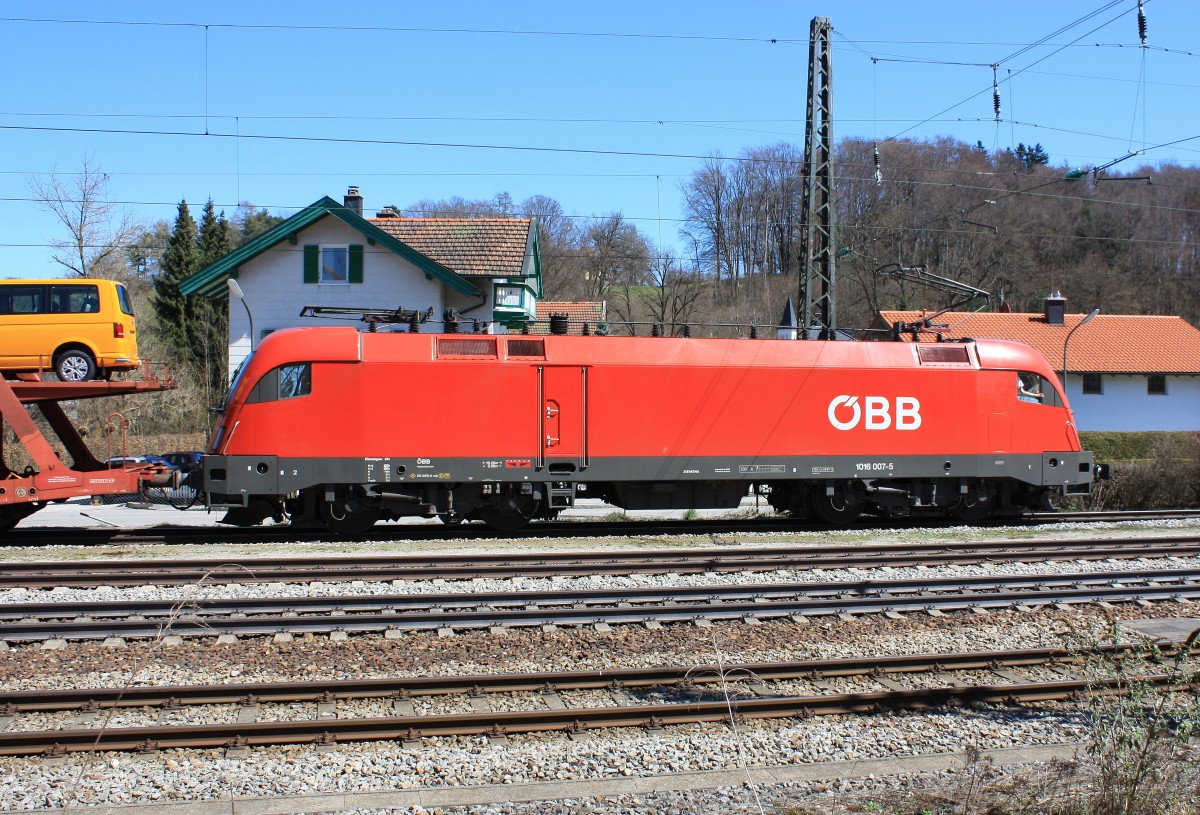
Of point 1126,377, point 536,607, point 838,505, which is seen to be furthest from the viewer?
point 1126,377

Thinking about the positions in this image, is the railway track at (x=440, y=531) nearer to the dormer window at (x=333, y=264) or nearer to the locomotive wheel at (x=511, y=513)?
the locomotive wheel at (x=511, y=513)

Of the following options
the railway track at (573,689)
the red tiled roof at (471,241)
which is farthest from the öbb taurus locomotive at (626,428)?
the red tiled roof at (471,241)

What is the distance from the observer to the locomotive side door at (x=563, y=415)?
49.8ft

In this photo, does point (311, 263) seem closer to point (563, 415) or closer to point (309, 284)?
point (309, 284)

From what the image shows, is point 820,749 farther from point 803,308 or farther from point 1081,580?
point 803,308

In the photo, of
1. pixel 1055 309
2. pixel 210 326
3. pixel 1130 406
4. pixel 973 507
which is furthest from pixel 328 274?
pixel 1130 406

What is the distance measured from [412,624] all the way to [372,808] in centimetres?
375

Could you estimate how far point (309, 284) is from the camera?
1091 inches

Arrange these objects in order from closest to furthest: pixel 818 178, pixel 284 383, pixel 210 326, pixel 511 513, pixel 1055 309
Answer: pixel 284 383
pixel 511 513
pixel 818 178
pixel 1055 309
pixel 210 326

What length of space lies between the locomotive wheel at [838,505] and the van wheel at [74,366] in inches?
501

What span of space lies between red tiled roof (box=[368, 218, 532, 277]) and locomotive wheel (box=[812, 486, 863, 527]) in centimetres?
1457

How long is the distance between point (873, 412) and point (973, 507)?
2.93 metres

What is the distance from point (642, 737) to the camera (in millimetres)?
6730

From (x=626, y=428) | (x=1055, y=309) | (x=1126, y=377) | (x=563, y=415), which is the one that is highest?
(x=1055, y=309)
